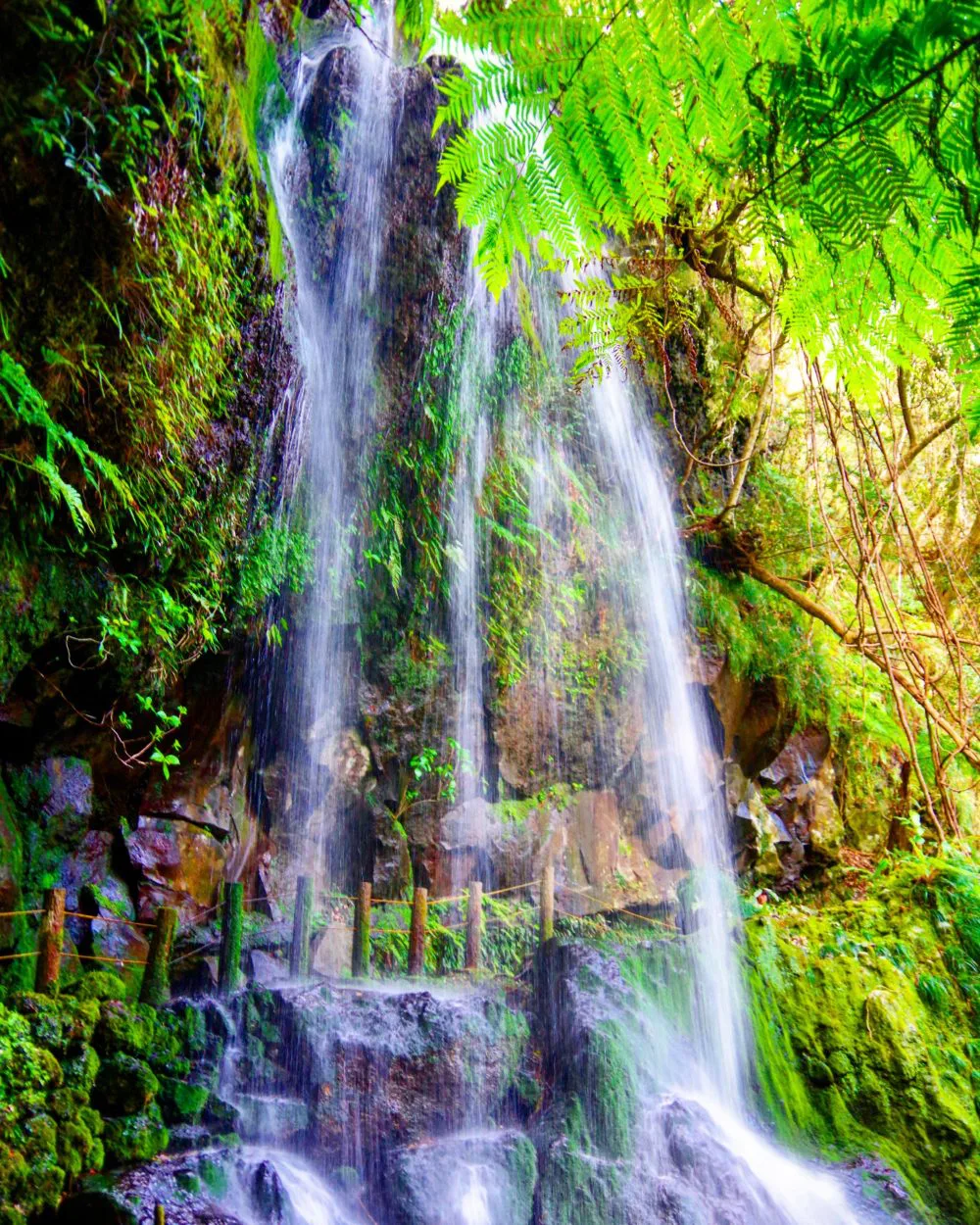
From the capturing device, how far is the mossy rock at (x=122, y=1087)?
4758 mm

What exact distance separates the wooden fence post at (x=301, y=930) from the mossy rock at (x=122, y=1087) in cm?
305

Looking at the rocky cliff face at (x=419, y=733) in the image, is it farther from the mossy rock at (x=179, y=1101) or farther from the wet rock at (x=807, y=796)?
the mossy rock at (x=179, y=1101)

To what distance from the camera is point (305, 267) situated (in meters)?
7.84

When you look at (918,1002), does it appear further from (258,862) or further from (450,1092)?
(258,862)

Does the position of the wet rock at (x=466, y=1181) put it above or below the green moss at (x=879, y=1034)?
below

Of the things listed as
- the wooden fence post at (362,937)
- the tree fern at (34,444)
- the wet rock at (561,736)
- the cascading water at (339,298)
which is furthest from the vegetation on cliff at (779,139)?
the wet rock at (561,736)

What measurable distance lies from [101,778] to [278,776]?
7.44 ft

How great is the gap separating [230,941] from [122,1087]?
234cm

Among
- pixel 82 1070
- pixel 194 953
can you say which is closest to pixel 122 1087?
pixel 82 1070

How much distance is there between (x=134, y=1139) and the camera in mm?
4672

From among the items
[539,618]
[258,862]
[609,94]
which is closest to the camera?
[609,94]

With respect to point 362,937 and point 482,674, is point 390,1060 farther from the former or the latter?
point 482,674

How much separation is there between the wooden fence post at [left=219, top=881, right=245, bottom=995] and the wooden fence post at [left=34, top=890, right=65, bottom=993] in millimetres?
1762

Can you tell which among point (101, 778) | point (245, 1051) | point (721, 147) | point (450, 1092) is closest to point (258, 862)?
point (101, 778)
